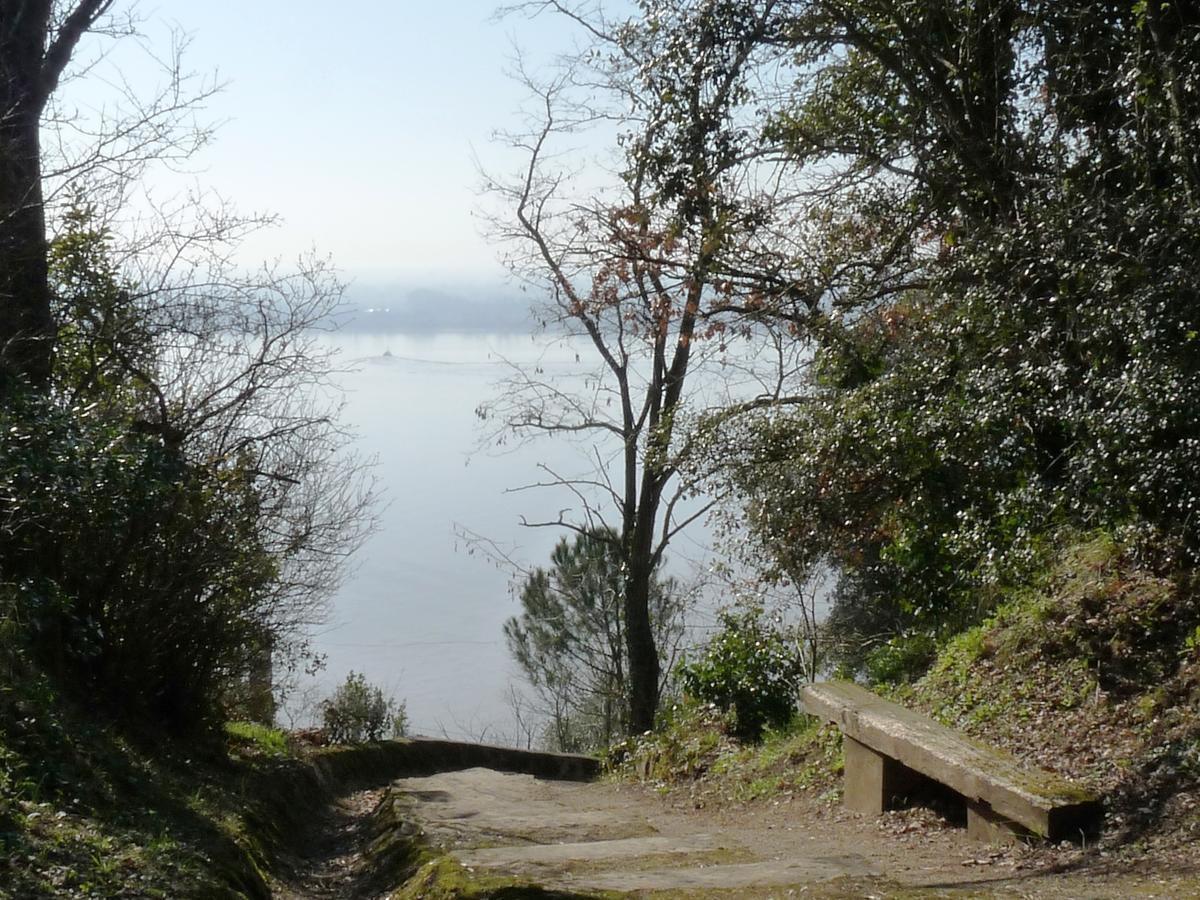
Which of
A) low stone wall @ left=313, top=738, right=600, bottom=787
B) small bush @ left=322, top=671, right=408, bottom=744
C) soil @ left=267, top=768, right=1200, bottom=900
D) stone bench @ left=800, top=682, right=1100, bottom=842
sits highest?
stone bench @ left=800, top=682, right=1100, bottom=842

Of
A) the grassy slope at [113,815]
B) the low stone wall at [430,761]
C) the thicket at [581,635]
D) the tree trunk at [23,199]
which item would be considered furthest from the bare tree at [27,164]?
the thicket at [581,635]

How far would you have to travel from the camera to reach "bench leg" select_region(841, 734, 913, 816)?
7.37 meters

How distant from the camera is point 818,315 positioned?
1199 centimetres

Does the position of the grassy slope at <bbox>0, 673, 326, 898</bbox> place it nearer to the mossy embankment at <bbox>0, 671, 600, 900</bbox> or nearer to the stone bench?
the mossy embankment at <bbox>0, 671, 600, 900</bbox>

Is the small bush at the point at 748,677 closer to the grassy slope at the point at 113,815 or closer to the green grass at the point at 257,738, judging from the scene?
the green grass at the point at 257,738

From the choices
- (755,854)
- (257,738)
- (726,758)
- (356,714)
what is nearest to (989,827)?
(755,854)

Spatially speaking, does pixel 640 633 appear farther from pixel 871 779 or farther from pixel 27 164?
pixel 27 164

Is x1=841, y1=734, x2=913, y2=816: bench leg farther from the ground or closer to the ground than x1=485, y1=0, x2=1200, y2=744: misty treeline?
closer to the ground

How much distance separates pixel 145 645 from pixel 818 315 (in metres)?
7.45

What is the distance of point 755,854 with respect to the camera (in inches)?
243

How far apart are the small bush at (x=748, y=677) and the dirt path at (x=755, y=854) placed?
193 centimetres

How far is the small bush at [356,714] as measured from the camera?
1708 centimetres

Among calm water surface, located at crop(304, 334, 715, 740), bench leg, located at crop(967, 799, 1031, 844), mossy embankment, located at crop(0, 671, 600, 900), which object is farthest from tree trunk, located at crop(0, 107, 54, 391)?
calm water surface, located at crop(304, 334, 715, 740)

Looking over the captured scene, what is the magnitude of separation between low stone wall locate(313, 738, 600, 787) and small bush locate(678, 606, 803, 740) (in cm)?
Answer: 478
